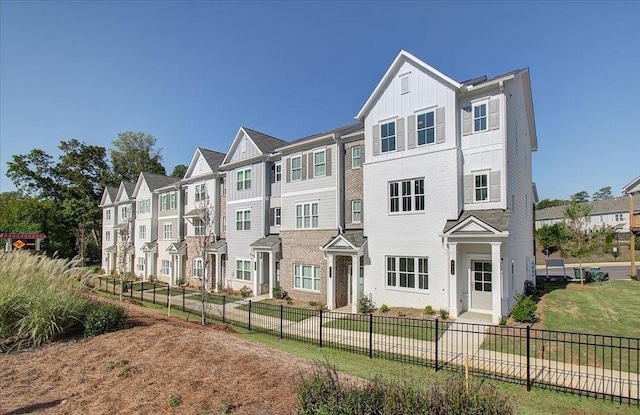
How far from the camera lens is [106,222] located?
4716cm

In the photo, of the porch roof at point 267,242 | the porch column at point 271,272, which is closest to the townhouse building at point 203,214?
the porch roof at point 267,242

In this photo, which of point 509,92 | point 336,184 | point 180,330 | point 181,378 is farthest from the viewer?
point 336,184

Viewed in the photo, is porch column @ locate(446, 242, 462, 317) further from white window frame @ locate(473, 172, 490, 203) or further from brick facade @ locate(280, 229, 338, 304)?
brick facade @ locate(280, 229, 338, 304)

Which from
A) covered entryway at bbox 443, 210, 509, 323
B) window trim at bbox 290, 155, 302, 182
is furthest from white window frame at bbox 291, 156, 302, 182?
covered entryway at bbox 443, 210, 509, 323

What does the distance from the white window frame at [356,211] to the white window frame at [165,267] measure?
22403 millimetres

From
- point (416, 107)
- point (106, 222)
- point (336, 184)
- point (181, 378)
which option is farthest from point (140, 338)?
point (106, 222)

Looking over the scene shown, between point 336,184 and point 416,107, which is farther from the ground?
point 416,107

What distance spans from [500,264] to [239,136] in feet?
65.9

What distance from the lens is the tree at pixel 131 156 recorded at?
190ft

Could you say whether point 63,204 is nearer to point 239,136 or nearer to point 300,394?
point 239,136

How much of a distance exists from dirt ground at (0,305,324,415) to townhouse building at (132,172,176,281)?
2836 centimetres

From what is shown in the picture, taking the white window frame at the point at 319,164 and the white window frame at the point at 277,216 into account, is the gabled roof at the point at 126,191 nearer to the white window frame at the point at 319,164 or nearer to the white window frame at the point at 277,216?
the white window frame at the point at 277,216

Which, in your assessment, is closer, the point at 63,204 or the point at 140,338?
the point at 140,338

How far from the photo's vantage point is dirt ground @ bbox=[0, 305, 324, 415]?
591 cm
